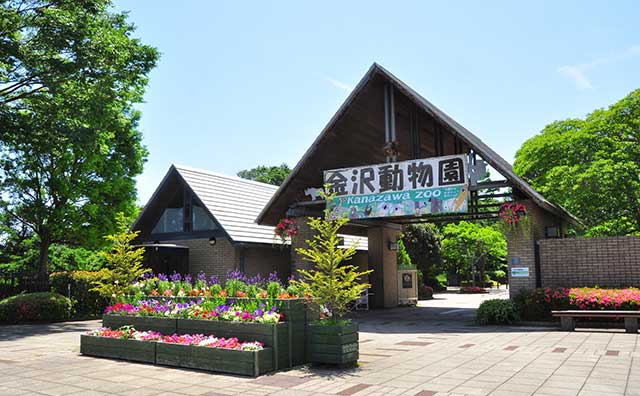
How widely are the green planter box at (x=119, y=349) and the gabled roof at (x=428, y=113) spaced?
27.9 ft

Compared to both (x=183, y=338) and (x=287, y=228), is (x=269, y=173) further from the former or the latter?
(x=183, y=338)

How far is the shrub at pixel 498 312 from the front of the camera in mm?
14164

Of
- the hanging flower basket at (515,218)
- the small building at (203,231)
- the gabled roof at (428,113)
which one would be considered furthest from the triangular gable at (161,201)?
the hanging flower basket at (515,218)

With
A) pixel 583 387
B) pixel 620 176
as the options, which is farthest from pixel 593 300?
pixel 620 176

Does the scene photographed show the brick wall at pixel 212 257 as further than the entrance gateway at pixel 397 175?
Yes

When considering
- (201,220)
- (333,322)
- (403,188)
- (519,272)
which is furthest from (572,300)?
(201,220)

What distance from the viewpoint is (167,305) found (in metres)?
10.3

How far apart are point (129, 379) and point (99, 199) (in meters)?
14.2

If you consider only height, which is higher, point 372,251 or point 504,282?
point 372,251

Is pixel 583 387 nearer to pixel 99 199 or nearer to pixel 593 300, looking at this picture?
pixel 593 300

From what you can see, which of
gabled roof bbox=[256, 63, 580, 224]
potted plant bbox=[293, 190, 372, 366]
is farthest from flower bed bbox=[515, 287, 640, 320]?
potted plant bbox=[293, 190, 372, 366]

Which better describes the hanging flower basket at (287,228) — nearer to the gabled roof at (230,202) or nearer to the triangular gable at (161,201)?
the gabled roof at (230,202)

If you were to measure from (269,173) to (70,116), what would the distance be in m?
50.9

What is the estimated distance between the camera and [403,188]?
1575 centimetres
